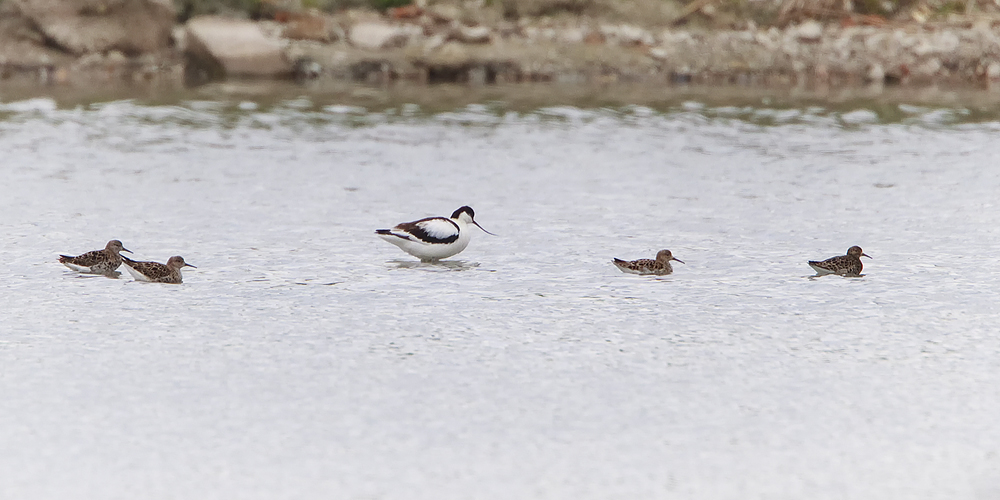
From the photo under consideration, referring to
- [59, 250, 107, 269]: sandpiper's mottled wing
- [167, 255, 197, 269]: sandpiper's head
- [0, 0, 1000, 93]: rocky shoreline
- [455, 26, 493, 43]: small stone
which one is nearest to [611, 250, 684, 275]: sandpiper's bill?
[167, 255, 197, 269]: sandpiper's head

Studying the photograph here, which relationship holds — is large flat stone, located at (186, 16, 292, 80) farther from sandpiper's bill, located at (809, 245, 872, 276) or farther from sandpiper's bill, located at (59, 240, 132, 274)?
sandpiper's bill, located at (809, 245, 872, 276)

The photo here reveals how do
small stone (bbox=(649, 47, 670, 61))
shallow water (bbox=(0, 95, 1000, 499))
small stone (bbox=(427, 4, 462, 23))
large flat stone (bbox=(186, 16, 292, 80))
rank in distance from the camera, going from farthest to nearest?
small stone (bbox=(427, 4, 462, 23))
small stone (bbox=(649, 47, 670, 61))
large flat stone (bbox=(186, 16, 292, 80))
shallow water (bbox=(0, 95, 1000, 499))

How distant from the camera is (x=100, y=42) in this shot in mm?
32344

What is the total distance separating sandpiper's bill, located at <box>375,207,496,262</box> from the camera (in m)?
13.3

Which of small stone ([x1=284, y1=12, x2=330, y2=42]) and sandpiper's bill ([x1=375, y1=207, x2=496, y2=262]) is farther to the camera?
small stone ([x1=284, y1=12, x2=330, y2=42])

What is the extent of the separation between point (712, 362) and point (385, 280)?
13.0 ft

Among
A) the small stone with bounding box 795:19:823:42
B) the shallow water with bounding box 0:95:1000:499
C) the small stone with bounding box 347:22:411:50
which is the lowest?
the shallow water with bounding box 0:95:1000:499

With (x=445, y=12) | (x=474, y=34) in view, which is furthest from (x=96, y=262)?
(x=445, y=12)

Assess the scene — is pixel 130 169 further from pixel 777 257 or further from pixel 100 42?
pixel 100 42

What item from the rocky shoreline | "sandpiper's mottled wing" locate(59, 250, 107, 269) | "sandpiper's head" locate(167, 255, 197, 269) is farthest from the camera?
the rocky shoreline

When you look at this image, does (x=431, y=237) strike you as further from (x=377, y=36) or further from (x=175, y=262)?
(x=377, y=36)

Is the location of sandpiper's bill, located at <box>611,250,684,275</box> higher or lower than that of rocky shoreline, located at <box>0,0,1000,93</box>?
lower

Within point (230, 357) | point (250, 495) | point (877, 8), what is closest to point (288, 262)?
point (230, 357)

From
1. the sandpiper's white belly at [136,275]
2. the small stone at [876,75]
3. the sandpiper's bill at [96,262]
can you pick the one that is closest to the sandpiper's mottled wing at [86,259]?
the sandpiper's bill at [96,262]
